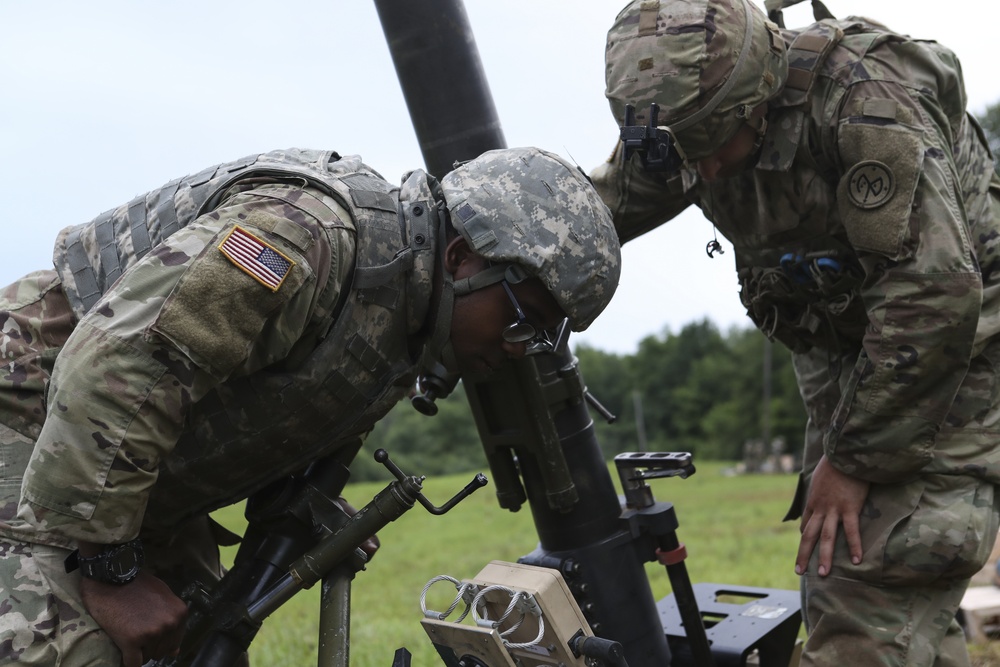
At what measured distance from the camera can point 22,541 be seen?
262cm

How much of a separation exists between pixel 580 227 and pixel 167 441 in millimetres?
1171

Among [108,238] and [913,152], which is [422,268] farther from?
[913,152]

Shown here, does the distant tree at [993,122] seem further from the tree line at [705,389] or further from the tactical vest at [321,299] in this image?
the tactical vest at [321,299]

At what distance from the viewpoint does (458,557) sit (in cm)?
932

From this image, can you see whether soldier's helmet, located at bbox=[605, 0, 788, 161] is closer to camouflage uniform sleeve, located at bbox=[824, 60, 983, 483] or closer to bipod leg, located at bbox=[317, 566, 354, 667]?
camouflage uniform sleeve, located at bbox=[824, 60, 983, 483]

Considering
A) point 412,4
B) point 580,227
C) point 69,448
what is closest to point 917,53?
point 580,227

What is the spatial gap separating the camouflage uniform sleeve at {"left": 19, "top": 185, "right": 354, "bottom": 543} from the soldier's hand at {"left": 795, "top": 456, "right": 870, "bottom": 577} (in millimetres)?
1865

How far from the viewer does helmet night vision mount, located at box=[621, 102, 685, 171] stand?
314 centimetres

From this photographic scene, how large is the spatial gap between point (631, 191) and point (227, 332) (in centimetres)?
195

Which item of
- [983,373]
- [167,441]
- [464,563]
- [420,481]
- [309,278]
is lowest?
[464,563]

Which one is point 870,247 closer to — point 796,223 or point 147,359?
point 796,223

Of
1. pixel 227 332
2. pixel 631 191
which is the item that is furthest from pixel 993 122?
pixel 227 332

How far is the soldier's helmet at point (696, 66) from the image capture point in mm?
3170

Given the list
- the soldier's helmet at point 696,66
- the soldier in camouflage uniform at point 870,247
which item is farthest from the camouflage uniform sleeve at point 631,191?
the soldier's helmet at point 696,66
